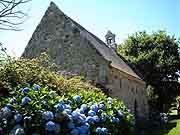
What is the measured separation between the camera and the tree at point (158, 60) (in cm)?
5122

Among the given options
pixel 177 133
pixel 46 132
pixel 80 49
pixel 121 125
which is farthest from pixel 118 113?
pixel 80 49

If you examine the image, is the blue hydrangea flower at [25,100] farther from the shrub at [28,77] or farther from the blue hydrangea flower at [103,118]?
the blue hydrangea flower at [103,118]

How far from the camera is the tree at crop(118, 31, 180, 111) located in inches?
2016

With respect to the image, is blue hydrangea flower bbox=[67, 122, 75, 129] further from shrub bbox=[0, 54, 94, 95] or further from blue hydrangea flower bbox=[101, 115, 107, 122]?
shrub bbox=[0, 54, 94, 95]

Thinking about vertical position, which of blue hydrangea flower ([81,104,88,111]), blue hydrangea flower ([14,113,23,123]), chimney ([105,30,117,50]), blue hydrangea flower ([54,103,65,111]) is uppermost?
chimney ([105,30,117,50])

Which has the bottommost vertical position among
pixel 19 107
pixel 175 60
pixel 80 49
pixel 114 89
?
pixel 19 107

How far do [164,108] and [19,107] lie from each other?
149ft

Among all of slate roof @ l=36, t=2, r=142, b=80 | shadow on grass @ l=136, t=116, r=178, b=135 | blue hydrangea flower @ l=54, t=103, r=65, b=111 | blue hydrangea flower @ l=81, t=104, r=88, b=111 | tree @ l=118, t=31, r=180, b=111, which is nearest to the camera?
blue hydrangea flower @ l=54, t=103, r=65, b=111

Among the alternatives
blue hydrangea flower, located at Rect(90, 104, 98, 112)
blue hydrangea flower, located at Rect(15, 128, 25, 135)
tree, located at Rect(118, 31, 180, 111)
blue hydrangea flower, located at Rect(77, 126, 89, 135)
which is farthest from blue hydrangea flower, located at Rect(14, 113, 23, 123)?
tree, located at Rect(118, 31, 180, 111)

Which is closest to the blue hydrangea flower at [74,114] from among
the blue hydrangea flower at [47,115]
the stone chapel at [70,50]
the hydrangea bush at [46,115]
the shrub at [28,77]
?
the hydrangea bush at [46,115]

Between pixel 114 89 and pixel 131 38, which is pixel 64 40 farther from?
pixel 131 38

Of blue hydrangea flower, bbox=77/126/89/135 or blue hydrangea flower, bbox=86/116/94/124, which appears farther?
blue hydrangea flower, bbox=86/116/94/124

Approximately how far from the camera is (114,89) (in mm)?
29578

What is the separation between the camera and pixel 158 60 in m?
52.5
